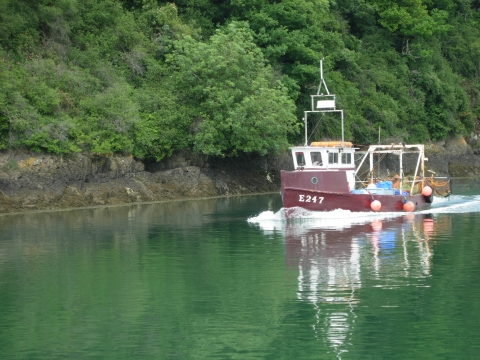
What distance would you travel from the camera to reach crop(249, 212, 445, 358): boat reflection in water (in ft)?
62.5

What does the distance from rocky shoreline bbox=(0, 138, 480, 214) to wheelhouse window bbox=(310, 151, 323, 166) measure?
11.2 metres

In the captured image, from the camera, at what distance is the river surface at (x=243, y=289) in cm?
1694

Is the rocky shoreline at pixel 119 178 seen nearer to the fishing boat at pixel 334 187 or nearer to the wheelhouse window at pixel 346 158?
the fishing boat at pixel 334 187

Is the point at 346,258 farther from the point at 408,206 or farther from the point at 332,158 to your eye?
the point at 408,206

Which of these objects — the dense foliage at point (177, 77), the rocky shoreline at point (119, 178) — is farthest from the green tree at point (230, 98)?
the rocky shoreline at point (119, 178)

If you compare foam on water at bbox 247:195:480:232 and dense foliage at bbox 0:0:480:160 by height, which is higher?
dense foliage at bbox 0:0:480:160

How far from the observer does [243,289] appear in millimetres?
21844

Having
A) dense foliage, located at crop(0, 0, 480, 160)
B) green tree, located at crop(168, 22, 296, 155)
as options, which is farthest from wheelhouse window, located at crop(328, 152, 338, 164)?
dense foliage, located at crop(0, 0, 480, 160)

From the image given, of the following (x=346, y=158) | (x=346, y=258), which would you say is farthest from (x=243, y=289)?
(x=346, y=158)

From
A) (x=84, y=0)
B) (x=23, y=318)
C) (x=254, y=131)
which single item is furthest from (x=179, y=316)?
(x=84, y=0)

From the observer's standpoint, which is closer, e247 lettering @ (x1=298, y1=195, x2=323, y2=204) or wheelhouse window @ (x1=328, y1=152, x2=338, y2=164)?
e247 lettering @ (x1=298, y1=195, x2=323, y2=204)

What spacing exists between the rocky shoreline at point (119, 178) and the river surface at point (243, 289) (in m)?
5.64

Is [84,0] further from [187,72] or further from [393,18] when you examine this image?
[393,18]

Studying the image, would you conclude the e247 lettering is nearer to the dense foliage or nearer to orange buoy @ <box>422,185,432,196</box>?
orange buoy @ <box>422,185,432,196</box>
